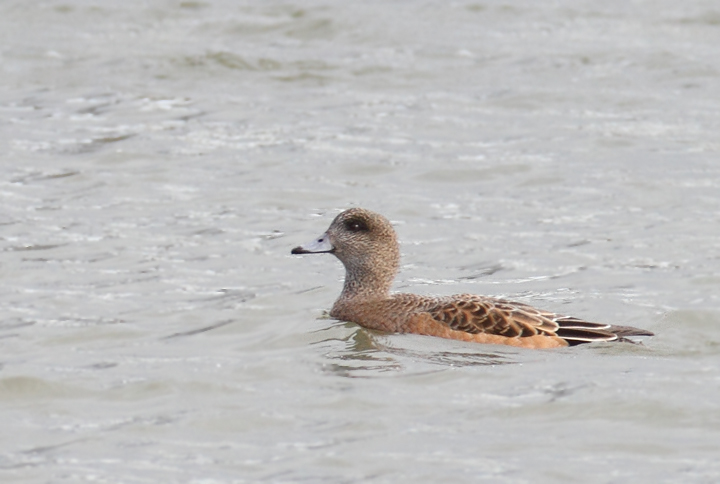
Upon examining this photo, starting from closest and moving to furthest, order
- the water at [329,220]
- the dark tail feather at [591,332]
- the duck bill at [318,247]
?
1. the water at [329,220]
2. the dark tail feather at [591,332]
3. the duck bill at [318,247]

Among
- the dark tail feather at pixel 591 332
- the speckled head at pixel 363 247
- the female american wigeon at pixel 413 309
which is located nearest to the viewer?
the dark tail feather at pixel 591 332

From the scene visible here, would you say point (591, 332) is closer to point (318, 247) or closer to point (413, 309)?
point (413, 309)

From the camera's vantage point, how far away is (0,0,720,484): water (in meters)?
8.53

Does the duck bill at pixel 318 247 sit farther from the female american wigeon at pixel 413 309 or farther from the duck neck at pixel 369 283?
the duck neck at pixel 369 283

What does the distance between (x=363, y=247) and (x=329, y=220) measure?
10.4ft

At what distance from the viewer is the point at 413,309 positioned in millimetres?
10656

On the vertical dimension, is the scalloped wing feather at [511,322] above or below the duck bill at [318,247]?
below

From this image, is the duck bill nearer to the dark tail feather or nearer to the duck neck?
the duck neck

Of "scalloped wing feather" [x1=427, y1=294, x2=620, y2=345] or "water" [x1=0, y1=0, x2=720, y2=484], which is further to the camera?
"scalloped wing feather" [x1=427, y1=294, x2=620, y2=345]

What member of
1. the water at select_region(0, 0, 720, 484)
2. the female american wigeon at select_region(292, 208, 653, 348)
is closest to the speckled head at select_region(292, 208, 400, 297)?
the female american wigeon at select_region(292, 208, 653, 348)

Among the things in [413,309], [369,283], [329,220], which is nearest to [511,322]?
[413,309]

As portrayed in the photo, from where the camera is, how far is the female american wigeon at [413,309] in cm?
1009

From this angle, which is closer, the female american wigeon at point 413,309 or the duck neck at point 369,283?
the female american wigeon at point 413,309

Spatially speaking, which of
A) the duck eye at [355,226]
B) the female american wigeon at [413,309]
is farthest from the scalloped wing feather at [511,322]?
the duck eye at [355,226]
